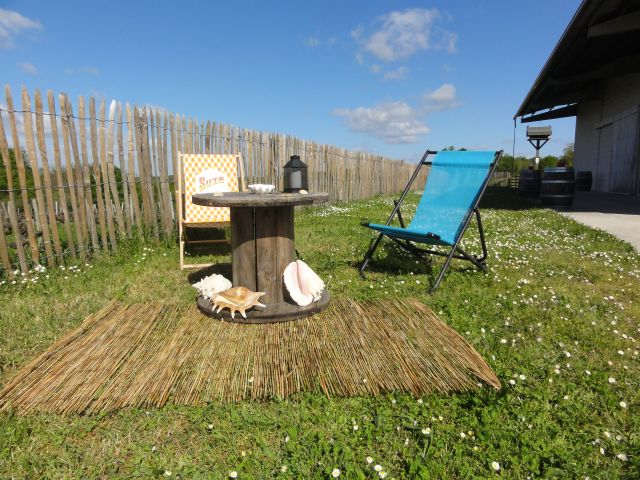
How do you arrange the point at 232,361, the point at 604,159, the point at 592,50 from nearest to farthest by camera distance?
the point at 232,361 < the point at 592,50 < the point at 604,159

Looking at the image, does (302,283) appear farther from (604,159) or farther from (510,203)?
(604,159)

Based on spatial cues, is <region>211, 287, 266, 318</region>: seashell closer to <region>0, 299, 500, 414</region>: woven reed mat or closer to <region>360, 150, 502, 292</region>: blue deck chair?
<region>0, 299, 500, 414</region>: woven reed mat

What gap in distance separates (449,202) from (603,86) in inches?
552

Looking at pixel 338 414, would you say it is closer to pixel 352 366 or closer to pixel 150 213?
pixel 352 366

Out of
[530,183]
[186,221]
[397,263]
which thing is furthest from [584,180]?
[186,221]

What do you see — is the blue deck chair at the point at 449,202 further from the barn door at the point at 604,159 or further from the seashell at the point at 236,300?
the barn door at the point at 604,159

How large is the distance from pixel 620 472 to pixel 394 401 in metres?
0.84

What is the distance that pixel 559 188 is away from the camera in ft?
28.2

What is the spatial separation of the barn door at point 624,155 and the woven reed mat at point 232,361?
11.0 meters

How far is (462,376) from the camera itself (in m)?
1.95

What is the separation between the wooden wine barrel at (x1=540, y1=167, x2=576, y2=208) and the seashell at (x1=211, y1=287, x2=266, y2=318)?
8.32m

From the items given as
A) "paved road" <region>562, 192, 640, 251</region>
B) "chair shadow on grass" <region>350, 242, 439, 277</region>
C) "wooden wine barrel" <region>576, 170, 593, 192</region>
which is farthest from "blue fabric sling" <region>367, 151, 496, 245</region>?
"wooden wine barrel" <region>576, 170, 593, 192</region>

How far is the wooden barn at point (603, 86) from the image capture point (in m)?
7.67

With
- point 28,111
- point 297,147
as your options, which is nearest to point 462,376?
point 28,111
